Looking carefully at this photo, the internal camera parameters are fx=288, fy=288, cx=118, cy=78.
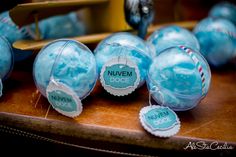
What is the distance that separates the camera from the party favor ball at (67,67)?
678mm

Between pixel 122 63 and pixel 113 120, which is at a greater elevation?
pixel 122 63

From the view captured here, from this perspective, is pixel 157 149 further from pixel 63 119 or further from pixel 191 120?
pixel 63 119

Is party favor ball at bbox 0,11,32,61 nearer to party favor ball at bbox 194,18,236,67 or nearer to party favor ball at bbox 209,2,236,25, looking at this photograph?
party favor ball at bbox 194,18,236,67

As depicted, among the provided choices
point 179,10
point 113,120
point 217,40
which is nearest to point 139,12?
point 217,40

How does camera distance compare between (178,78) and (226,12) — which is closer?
(178,78)

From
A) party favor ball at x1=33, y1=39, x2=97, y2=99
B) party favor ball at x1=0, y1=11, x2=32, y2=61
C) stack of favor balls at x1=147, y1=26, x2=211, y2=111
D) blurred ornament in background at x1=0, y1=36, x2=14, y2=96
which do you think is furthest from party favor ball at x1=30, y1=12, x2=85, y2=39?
stack of favor balls at x1=147, y1=26, x2=211, y2=111

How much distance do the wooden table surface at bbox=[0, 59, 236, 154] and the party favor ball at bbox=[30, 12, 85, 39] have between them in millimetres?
244

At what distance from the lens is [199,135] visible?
2.19 ft

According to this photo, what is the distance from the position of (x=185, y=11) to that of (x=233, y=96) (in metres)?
0.63

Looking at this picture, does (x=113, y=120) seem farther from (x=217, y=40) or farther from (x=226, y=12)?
(x=226, y=12)

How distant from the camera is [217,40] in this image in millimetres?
930

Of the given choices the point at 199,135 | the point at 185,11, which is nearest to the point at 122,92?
the point at 199,135

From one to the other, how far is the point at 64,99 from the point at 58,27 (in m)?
0.42

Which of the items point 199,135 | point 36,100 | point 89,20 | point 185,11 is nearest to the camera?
point 199,135
